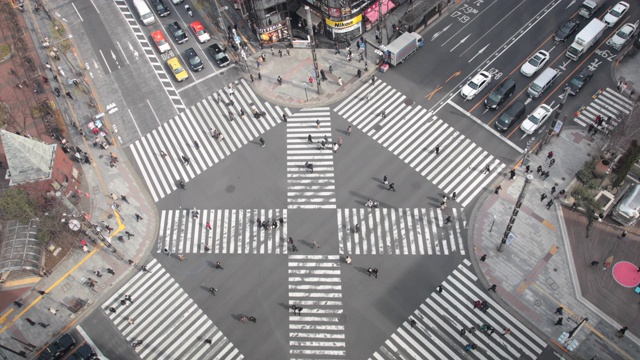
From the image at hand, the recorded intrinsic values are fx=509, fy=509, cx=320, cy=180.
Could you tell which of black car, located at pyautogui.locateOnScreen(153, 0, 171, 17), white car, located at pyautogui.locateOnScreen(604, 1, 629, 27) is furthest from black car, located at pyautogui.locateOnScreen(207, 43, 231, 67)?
white car, located at pyautogui.locateOnScreen(604, 1, 629, 27)

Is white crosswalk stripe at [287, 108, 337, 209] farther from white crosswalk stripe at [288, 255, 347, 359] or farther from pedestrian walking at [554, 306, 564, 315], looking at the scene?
pedestrian walking at [554, 306, 564, 315]

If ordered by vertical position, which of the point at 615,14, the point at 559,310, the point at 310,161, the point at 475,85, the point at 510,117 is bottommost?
the point at 559,310

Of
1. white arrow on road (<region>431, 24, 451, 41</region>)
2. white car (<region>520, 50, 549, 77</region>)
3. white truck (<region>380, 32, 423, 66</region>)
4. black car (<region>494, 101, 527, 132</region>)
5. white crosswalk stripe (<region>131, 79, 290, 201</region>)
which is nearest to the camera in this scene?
black car (<region>494, 101, 527, 132</region>)

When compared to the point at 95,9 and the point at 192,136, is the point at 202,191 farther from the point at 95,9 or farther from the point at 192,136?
the point at 95,9

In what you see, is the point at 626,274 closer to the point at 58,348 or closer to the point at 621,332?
the point at 621,332

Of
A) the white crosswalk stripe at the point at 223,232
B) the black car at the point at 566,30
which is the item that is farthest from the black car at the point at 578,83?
the white crosswalk stripe at the point at 223,232

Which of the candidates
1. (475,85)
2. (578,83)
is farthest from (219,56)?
(578,83)
